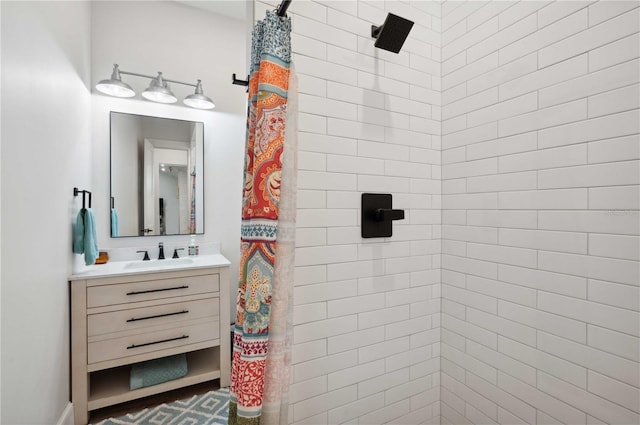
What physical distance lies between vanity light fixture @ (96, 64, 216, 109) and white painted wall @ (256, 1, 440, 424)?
1.68m

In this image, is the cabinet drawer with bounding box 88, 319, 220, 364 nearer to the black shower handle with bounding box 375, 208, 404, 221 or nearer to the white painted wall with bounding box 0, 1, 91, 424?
the white painted wall with bounding box 0, 1, 91, 424

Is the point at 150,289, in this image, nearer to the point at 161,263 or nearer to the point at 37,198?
the point at 161,263

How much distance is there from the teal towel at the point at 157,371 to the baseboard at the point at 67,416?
0.98 feet

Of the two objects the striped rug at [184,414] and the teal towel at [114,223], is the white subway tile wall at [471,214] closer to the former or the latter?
the striped rug at [184,414]

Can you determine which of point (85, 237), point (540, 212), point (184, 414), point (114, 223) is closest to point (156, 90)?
point (114, 223)

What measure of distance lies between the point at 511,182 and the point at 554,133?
0.19m

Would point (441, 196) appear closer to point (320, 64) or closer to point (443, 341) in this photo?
point (443, 341)

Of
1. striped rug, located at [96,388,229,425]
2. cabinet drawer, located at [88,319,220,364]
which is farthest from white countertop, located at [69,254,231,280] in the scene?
striped rug, located at [96,388,229,425]

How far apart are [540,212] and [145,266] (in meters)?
2.33

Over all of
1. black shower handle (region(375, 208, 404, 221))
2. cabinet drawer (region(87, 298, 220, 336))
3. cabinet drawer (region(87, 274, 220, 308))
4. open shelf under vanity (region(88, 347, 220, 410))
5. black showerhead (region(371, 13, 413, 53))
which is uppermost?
black showerhead (region(371, 13, 413, 53))

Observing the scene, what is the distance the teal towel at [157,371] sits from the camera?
1.87 meters

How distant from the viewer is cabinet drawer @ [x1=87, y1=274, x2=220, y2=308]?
5.64 ft

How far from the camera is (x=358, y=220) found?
3.57 feet

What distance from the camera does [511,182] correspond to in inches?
39.4
